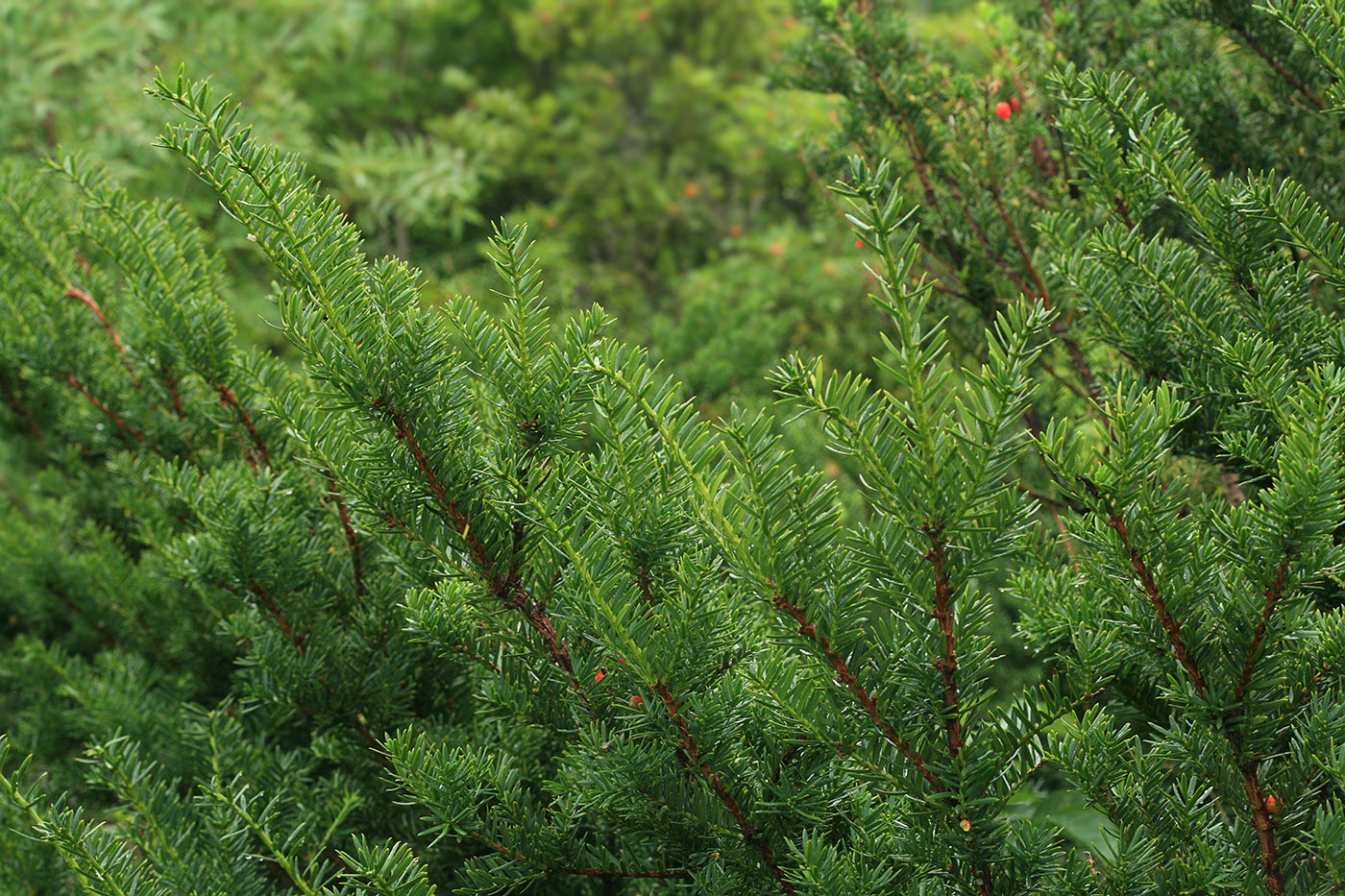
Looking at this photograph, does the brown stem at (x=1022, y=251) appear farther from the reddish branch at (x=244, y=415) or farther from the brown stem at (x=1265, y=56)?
the reddish branch at (x=244, y=415)

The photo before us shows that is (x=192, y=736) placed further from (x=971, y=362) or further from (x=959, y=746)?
(x=971, y=362)

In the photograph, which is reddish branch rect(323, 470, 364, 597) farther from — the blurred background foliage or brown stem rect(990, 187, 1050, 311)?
brown stem rect(990, 187, 1050, 311)

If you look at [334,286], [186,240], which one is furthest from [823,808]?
[186,240]

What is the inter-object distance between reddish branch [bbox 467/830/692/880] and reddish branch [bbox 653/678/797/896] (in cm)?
8

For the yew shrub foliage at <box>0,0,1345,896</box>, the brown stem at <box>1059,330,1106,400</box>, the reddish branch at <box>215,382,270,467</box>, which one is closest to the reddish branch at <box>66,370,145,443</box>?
the reddish branch at <box>215,382,270,467</box>

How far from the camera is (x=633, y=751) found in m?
0.70

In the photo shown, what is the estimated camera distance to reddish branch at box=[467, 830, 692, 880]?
78cm

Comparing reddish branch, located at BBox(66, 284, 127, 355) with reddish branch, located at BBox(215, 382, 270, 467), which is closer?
reddish branch, located at BBox(215, 382, 270, 467)

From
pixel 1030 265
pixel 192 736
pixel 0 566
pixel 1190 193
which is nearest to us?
pixel 1190 193

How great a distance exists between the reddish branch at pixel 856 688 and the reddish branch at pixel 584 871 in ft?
0.76

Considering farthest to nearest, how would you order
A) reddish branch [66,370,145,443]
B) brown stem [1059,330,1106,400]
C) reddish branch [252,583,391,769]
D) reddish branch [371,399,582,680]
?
reddish branch [66,370,145,443] → brown stem [1059,330,1106,400] → reddish branch [252,583,391,769] → reddish branch [371,399,582,680]

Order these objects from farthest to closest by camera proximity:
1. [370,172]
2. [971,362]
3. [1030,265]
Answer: [370,172] < [971,362] < [1030,265]

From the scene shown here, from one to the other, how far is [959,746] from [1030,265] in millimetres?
798

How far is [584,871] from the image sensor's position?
2.65 ft
